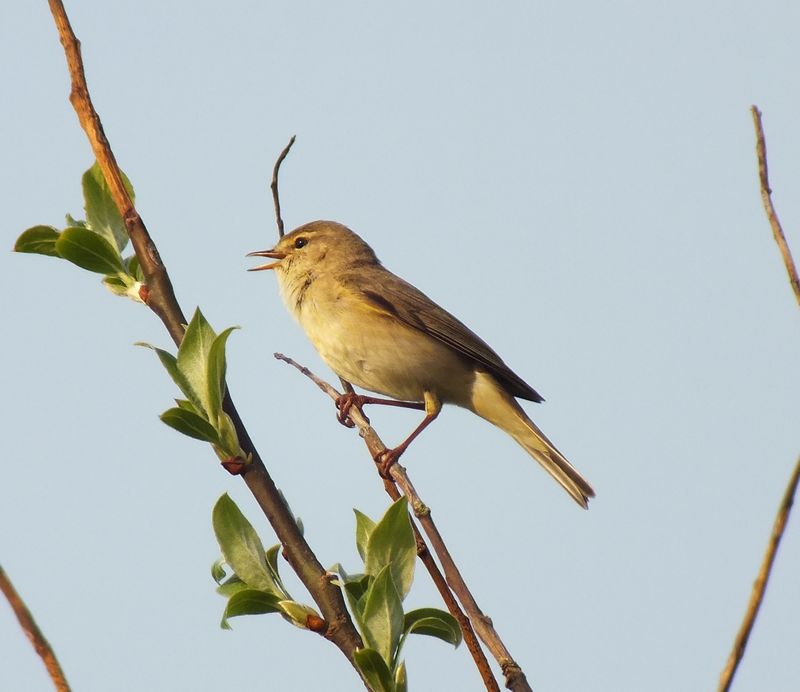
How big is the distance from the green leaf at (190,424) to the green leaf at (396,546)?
43 centimetres

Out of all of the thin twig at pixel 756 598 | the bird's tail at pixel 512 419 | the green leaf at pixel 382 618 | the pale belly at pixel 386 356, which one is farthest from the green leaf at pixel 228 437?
the bird's tail at pixel 512 419

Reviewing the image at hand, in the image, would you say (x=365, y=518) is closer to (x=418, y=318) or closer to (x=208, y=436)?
(x=208, y=436)

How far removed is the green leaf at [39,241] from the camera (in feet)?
8.91

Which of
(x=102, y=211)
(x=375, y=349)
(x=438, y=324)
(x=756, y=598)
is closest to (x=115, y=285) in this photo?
(x=102, y=211)

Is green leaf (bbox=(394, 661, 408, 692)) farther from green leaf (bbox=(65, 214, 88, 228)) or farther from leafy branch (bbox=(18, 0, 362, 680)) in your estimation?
green leaf (bbox=(65, 214, 88, 228))

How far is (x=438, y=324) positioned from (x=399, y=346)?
0.43m

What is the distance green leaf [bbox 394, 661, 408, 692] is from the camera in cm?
217

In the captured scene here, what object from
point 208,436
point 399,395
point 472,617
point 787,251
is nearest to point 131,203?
point 208,436

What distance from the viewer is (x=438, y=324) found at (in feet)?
24.6

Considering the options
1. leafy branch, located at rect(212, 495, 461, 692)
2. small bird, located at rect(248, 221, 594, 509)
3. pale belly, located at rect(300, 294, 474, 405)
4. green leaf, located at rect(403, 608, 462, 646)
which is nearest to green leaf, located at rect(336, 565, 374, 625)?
leafy branch, located at rect(212, 495, 461, 692)

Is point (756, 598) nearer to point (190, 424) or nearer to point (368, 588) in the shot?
point (368, 588)

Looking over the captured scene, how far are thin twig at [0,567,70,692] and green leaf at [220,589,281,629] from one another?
2.67 feet

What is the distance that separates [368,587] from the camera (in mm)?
2338

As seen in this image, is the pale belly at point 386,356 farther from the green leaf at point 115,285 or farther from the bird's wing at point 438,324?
the green leaf at point 115,285
